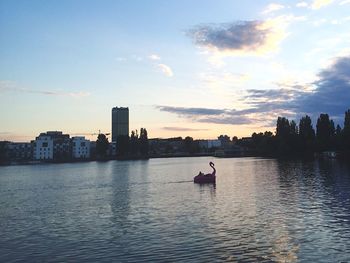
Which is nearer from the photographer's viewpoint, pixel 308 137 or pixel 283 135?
pixel 308 137

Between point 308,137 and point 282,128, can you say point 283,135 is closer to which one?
point 282,128

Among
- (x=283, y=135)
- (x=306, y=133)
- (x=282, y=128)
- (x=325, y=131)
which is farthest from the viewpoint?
(x=282, y=128)

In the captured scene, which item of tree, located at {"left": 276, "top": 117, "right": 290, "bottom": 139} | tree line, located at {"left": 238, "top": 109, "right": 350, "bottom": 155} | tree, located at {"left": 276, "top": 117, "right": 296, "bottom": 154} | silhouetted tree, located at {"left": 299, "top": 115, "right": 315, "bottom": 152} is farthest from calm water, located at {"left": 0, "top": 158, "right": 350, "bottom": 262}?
tree, located at {"left": 276, "top": 117, "right": 290, "bottom": 139}

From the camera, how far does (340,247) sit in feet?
67.6

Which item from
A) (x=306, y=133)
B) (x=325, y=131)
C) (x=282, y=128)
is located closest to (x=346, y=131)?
(x=325, y=131)

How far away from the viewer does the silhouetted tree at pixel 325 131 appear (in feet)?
514

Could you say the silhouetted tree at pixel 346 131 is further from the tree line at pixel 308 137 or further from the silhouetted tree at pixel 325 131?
the silhouetted tree at pixel 325 131

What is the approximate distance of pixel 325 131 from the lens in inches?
6230

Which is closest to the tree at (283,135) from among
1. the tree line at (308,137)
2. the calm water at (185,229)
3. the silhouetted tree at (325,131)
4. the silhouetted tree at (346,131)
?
the tree line at (308,137)

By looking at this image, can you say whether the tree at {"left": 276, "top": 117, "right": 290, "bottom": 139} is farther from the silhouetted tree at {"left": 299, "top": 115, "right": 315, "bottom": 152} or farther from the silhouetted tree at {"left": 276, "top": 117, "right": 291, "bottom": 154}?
the silhouetted tree at {"left": 299, "top": 115, "right": 315, "bottom": 152}

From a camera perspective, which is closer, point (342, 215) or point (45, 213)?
point (342, 215)

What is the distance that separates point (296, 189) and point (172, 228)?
25823 mm

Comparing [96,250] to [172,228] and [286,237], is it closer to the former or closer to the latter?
[172,228]

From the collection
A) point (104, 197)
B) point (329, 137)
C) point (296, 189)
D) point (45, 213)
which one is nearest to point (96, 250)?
point (45, 213)
